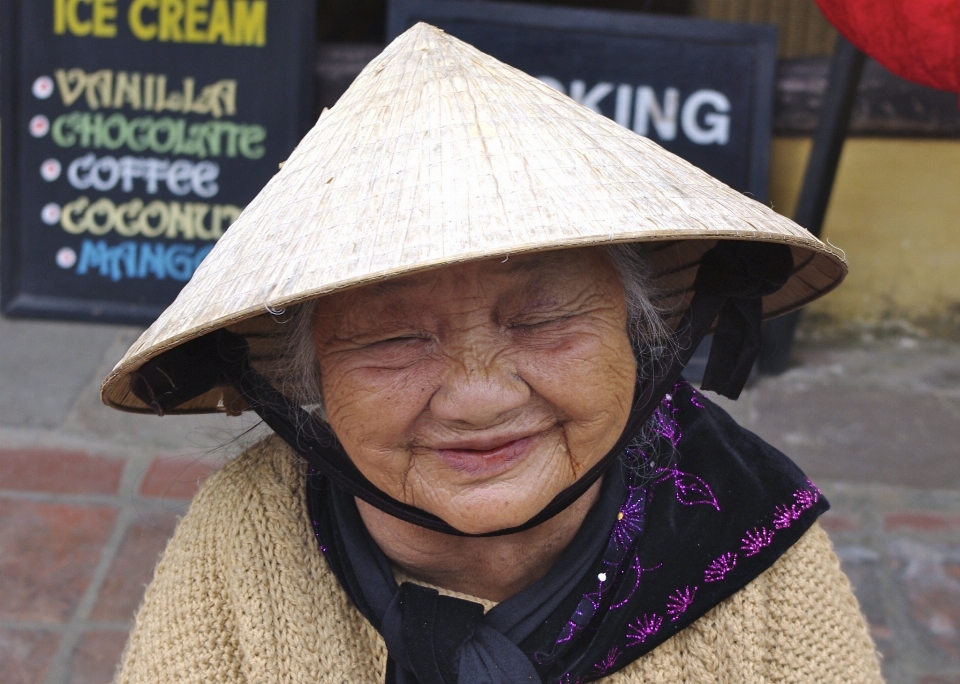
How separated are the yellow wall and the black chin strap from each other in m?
2.47

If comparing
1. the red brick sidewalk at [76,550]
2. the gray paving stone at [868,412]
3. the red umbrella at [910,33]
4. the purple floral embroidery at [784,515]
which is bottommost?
the red brick sidewalk at [76,550]

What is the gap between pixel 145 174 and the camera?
12.6 ft

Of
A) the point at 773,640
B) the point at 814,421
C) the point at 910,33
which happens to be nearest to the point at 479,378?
the point at 773,640

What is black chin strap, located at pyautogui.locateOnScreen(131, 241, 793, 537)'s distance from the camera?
1.43 m

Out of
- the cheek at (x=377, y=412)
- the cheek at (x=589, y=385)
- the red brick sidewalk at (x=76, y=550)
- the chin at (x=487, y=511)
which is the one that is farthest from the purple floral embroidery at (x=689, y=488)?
the red brick sidewalk at (x=76, y=550)

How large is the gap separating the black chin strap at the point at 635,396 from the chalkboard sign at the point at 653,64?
2207mm

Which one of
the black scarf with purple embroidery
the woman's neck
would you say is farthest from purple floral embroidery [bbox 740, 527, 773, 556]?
the woman's neck

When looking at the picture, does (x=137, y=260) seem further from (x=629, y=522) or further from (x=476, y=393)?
(x=476, y=393)

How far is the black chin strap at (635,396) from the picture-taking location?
1434mm

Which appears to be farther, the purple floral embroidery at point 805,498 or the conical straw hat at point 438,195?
the purple floral embroidery at point 805,498

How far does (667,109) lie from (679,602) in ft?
8.13

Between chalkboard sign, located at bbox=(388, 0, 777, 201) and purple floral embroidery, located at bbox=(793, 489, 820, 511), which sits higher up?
chalkboard sign, located at bbox=(388, 0, 777, 201)

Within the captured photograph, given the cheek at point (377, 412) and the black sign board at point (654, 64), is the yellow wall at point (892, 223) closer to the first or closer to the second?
the black sign board at point (654, 64)

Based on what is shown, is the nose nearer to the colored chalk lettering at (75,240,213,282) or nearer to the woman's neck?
the woman's neck
